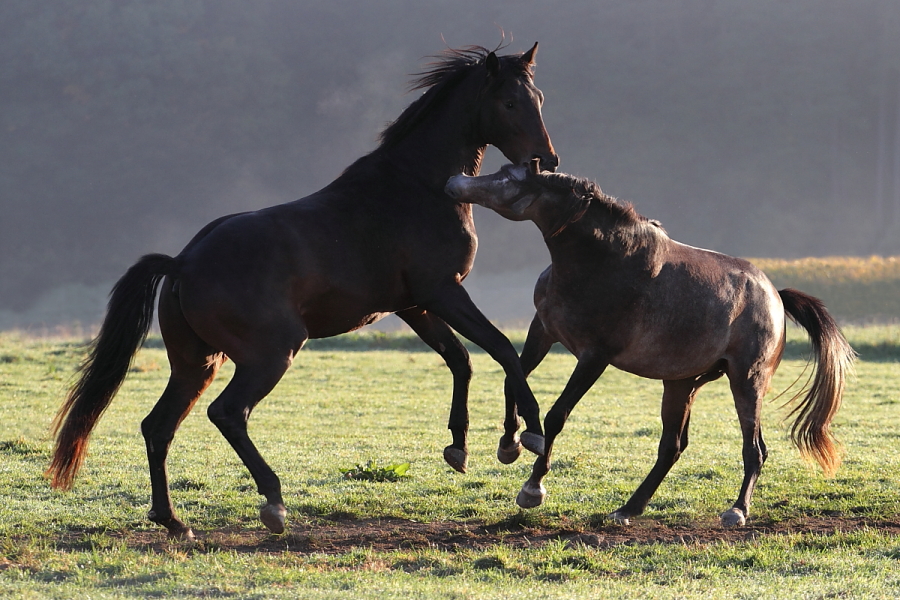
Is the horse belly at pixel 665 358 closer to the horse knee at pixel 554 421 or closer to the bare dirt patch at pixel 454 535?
the horse knee at pixel 554 421

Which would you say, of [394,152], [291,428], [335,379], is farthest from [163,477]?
[335,379]

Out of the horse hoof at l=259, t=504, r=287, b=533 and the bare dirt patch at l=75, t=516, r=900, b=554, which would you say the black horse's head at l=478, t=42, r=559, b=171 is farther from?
the horse hoof at l=259, t=504, r=287, b=533

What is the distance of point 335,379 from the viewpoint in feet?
54.1

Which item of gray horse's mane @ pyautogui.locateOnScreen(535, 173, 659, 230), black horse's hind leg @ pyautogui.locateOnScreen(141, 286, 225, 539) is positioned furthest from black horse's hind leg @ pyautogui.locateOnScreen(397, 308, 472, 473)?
black horse's hind leg @ pyautogui.locateOnScreen(141, 286, 225, 539)

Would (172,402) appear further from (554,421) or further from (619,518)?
(619,518)

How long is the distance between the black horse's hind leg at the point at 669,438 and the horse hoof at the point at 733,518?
0.51 meters

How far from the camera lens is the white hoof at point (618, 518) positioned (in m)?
6.48

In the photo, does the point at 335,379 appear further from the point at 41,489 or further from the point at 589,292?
the point at 589,292

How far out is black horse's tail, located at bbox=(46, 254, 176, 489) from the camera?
586 centimetres

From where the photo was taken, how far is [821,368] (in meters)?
7.20

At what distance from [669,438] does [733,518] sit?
713 millimetres

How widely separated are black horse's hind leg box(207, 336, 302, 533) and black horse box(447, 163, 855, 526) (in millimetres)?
1531

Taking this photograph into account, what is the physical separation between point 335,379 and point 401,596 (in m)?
12.1

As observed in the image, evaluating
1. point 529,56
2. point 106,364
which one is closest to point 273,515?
point 106,364
